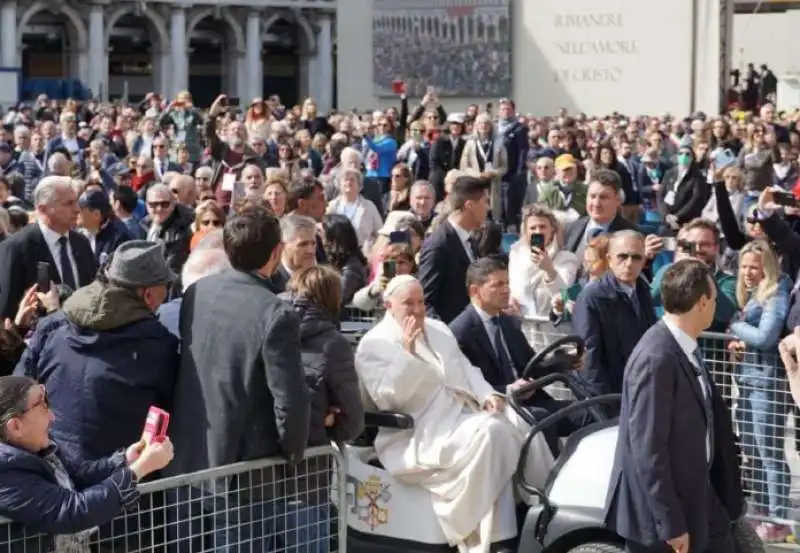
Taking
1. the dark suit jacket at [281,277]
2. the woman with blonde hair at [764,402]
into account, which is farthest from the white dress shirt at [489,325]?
the woman with blonde hair at [764,402]

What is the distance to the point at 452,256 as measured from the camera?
32.3 ft

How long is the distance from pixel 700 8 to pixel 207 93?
175 ft

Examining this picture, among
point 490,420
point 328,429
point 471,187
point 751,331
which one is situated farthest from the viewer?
point 471,187

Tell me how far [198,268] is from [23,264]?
2094 mm

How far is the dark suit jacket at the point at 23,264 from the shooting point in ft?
28.8

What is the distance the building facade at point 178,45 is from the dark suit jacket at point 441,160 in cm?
Answer: 5179

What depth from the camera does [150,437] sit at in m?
5.45

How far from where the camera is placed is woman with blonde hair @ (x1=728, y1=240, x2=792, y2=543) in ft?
28.1

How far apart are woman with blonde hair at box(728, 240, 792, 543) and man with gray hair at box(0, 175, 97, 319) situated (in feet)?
11.8

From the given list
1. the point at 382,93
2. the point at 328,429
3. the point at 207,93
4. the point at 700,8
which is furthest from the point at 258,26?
the point at 328,429

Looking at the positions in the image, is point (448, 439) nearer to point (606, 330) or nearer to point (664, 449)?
point (606, 330)

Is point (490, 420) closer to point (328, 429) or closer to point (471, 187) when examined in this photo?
point (328, 429)

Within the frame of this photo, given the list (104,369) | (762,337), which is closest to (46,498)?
(104,369)

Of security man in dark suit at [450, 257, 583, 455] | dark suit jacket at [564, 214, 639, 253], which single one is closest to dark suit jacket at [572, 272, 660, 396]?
security man in dark suit at [450, 257, 583, 455]
